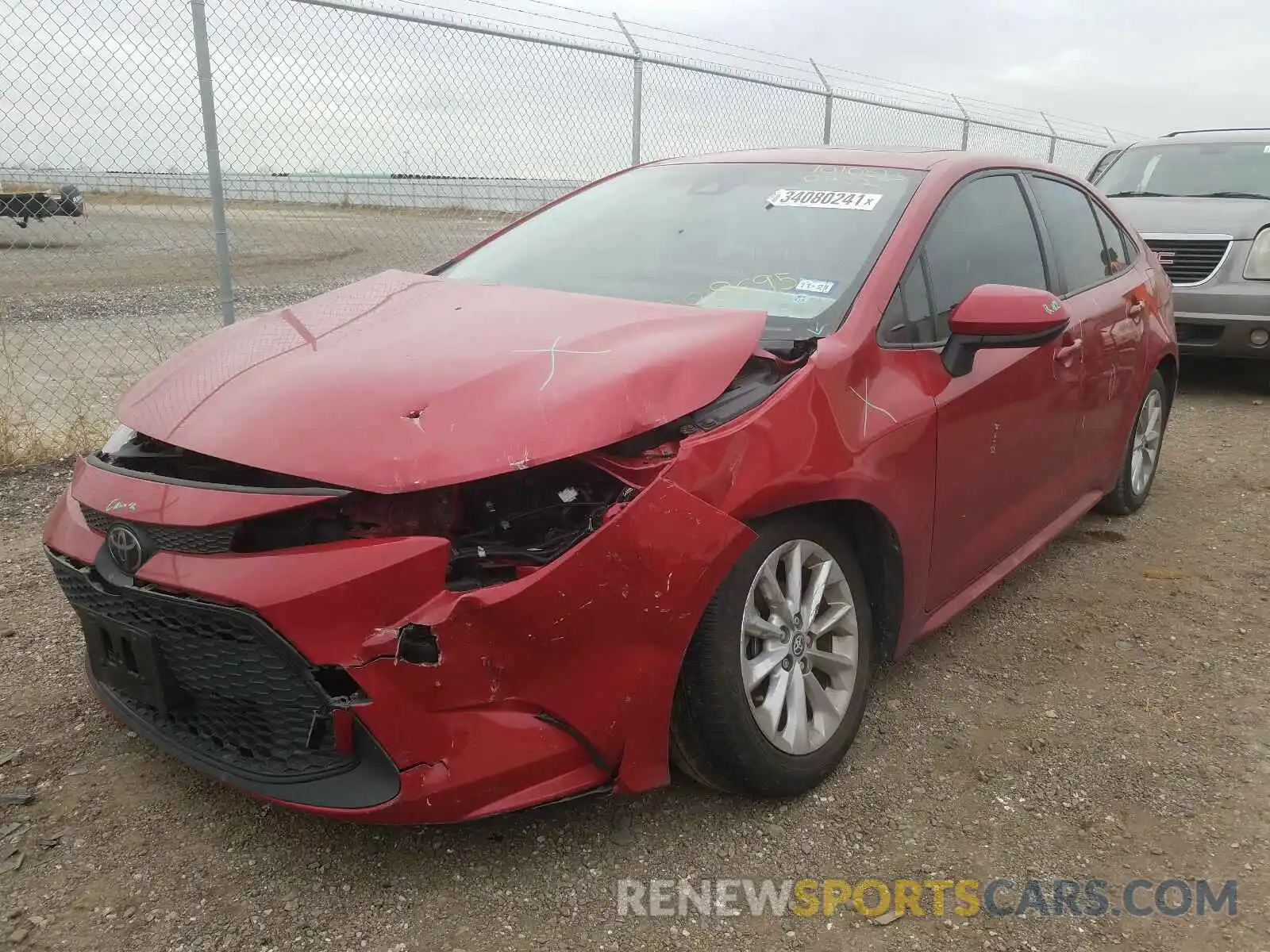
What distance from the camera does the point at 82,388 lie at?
262 inches

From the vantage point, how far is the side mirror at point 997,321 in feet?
8.50

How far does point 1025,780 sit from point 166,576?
2.07 meters

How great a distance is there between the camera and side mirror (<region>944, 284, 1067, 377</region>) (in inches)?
102

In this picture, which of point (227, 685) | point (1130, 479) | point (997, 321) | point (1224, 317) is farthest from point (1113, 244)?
point (227, 685)

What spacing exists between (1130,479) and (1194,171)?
4.68 m

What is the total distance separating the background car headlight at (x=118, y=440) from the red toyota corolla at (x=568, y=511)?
13 millimetres

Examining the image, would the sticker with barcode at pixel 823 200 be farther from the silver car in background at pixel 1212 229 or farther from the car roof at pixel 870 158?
the silver car in background at pixel 1212 229

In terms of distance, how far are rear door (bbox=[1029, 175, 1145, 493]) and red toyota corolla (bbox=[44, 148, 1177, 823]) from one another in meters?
0.65

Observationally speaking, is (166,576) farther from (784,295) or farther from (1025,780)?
(1025,780)

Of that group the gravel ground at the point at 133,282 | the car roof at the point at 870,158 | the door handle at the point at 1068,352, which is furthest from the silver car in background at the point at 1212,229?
the gravel ground at the point at 133,282

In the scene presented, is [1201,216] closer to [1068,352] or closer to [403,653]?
[1068,352]

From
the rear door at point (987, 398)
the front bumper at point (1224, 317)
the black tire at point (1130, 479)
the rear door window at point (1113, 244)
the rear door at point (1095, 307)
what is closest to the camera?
the rear door at point (987, 398)

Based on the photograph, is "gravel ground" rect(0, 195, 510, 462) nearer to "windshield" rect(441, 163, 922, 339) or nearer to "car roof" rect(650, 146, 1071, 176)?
"windshield" rect(441, 163, 922, 339)

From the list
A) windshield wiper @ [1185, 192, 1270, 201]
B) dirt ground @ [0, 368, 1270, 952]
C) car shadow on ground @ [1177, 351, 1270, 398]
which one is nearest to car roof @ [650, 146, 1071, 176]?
dirt ground @ [0, 368, 1270, 952]
